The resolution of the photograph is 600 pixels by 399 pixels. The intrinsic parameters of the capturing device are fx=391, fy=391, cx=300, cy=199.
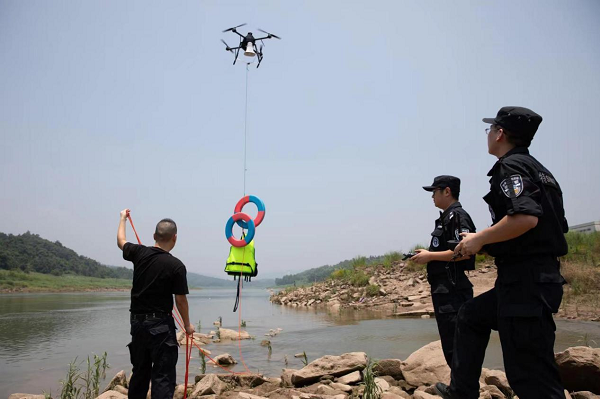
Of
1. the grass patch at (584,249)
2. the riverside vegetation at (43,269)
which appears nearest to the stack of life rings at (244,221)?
the grass patch at (584,249)

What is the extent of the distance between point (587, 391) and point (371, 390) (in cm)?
212

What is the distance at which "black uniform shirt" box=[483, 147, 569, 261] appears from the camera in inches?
91.7

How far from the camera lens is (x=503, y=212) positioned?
2580 mm

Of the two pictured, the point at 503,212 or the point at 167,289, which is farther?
the point at 167,289

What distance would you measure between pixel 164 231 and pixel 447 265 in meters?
2.82

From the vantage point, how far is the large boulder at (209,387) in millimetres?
4457

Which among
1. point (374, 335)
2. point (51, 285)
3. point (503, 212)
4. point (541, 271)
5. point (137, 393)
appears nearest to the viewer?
point (541, 271)

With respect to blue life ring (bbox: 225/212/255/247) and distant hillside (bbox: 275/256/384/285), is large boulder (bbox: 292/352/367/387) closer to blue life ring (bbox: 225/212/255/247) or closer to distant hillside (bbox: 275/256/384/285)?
blue life ring (bbox: 225/212/255/247)

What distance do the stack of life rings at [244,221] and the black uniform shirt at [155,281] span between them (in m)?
2.37

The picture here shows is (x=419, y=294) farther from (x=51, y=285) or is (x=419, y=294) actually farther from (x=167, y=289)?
(x=51, y=285)

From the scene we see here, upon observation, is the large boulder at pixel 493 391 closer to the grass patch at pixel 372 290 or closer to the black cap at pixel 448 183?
the black cap at pixel 448 183

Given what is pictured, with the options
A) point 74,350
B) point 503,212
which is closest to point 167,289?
point 503,212

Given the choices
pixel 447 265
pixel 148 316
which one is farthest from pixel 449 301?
pixel 148 316

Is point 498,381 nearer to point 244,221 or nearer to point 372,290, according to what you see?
point 244,221
